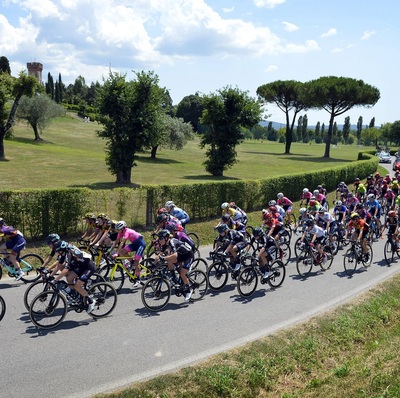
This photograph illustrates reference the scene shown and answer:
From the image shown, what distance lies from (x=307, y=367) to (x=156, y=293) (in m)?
3.76

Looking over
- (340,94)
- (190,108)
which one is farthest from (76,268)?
(190,108)

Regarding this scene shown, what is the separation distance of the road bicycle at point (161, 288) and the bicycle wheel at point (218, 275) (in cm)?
67

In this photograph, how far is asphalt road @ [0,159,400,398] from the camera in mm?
6906

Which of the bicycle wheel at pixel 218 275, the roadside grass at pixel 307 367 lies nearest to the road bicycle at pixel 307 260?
the bicycle wheel at pixel 218 275

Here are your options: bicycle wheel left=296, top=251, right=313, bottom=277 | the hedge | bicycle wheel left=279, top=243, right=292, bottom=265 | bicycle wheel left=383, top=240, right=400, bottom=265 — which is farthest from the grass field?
bicycle wheel left=383, top=240, right=400, bottom=265

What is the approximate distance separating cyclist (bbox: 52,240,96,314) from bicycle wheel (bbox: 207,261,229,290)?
335cm

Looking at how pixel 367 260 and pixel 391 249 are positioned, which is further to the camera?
pixel 391 249

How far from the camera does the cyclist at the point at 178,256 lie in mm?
10031

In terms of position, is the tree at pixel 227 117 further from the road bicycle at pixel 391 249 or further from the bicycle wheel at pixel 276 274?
the bicycle wheel at pixel 276 274

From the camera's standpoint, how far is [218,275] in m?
11.3

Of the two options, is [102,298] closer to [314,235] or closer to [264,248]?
[264,248]

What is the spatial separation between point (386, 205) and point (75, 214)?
52.6 feet

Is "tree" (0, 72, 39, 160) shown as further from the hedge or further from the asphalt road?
the asphalt road

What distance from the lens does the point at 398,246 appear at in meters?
15.5
